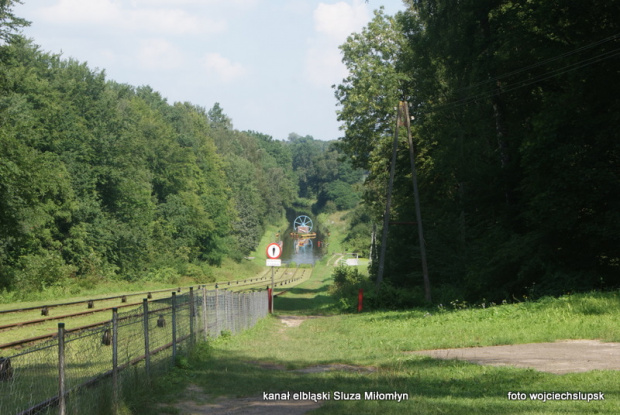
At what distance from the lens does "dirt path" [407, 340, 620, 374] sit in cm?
1105

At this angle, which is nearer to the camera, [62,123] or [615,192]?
[615,192]

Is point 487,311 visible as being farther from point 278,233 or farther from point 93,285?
point 278,233

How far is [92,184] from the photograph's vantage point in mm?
59156

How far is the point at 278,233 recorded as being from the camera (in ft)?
544

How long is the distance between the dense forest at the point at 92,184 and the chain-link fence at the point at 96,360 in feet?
83.8

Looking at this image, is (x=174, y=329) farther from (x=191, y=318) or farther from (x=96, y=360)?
(x=96, y=360)

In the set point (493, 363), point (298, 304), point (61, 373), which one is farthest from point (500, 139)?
point (61, 373)

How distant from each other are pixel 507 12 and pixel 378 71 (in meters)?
19.3

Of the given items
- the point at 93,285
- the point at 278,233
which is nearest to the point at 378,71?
the point at 93,285

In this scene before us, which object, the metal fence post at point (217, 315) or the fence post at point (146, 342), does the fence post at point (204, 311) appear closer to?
the metal fence post at point (217, 315)

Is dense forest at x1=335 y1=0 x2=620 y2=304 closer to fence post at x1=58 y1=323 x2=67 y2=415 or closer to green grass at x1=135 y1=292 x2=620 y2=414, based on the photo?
green grass at x1=135 y1=292 x2=620 y2=414

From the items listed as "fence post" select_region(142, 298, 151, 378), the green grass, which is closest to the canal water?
the green grass

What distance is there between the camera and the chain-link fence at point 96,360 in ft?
20.6

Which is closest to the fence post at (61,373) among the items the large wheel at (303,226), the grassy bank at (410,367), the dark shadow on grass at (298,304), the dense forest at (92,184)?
the grassy bank at (410,367)
